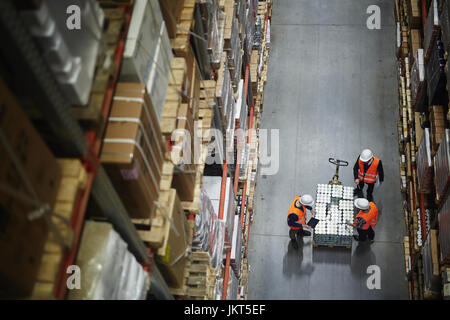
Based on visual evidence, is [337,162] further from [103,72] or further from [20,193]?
[20,193]

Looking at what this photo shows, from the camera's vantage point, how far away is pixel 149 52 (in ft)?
14.8

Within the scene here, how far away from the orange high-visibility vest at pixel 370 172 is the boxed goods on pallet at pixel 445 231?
8.93 feet

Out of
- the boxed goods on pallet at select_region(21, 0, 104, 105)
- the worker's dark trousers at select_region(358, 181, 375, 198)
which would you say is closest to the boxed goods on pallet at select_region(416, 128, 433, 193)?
the worker's dark trousers at select_region(358, 181, 375, 198)

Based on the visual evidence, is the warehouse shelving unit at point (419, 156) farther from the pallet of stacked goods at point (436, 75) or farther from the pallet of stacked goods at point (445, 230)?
the pallet of stacked goods at point (445, 230)

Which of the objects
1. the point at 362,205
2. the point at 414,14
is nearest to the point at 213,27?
the point at 362,205

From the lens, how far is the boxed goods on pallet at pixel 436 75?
870cm

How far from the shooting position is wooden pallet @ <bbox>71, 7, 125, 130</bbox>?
3549 millimetres

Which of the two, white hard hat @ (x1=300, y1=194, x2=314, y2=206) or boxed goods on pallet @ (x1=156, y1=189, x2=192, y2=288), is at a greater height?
white hard hat @ (x1=300, y1=194, x2=314, y2=206)

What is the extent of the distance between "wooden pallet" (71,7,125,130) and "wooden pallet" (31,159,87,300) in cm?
33

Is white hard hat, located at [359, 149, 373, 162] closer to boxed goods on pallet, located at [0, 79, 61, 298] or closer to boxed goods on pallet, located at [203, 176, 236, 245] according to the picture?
boxed goods on pallet, located at [203, 176, 236, 245]

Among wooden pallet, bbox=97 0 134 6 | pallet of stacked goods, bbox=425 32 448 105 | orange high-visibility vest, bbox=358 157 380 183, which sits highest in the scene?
pallet of stacked goods, bbox=425 32 448 105

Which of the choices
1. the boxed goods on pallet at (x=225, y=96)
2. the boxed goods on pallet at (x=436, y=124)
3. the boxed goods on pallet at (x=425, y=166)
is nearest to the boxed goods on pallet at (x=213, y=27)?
the boxed goods on pallet at (x=225, y=96)

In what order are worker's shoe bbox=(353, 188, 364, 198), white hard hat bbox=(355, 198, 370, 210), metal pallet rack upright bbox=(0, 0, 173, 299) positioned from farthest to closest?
worker's shoe bbox=(353, 188, 364, 198) < white hard hat bbox=(355, 198, 370, 210) < metal pallet rack upright bbox=(0, 0, 173, 299)
